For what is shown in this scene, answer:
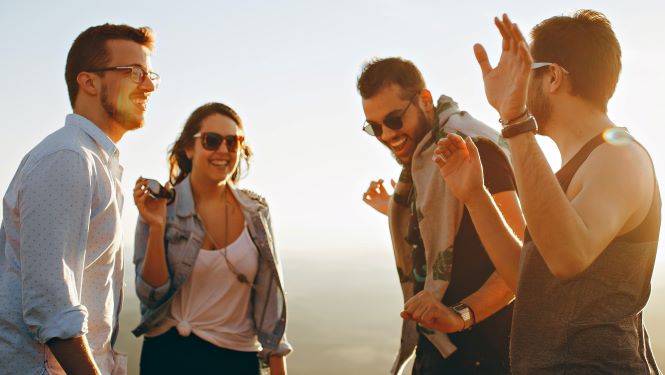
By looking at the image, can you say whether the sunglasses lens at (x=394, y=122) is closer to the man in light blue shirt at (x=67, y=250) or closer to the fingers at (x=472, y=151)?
the fingers at (x=472, y=151)

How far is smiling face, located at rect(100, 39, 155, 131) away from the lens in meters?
3.38

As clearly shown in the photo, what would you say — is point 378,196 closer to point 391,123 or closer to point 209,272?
point 391,123

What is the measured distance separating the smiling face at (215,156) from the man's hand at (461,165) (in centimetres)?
268

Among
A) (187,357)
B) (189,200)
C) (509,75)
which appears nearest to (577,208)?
(509,75)

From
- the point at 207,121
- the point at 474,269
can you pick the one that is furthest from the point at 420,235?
the point at 207,121

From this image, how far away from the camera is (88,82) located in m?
3.38

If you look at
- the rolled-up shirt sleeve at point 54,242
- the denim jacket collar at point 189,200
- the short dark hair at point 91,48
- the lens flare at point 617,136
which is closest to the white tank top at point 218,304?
the denim jacket collar at point 189,200

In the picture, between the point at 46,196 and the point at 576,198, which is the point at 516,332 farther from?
the point at 46,196

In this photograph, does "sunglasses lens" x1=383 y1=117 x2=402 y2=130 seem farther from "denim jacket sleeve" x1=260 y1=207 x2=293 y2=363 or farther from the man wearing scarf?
"denim jacket sleeve" x1=260 y1=207 x2=293 y2=363

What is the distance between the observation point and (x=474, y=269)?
11.9ft

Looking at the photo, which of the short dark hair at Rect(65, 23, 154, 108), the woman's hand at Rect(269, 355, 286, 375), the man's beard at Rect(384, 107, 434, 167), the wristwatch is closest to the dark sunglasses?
the woman's hand at Rect(269, 355, 286, 375)

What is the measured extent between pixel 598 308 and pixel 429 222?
5.05 feet

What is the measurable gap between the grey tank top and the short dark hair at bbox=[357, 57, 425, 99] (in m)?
1.98

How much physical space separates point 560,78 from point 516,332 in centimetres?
95
